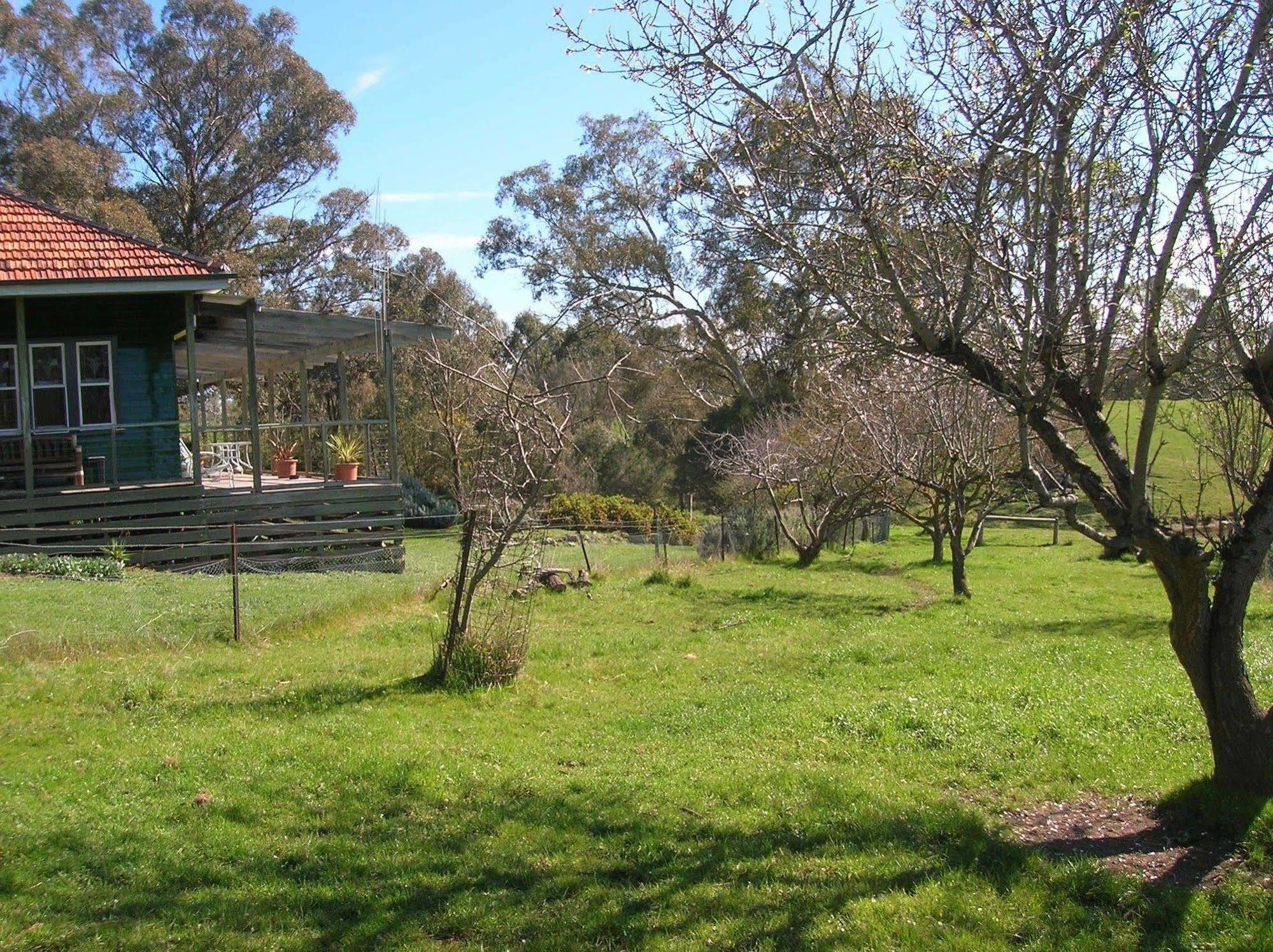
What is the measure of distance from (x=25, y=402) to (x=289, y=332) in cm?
431

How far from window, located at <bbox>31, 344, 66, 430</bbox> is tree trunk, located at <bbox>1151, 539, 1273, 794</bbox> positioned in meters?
17.8

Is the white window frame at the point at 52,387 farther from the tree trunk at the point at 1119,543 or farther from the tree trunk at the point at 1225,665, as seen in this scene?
the tree trunk at the point at 1225,665

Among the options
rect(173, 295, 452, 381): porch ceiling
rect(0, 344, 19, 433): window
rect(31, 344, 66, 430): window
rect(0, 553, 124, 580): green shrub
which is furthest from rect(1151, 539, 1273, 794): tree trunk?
rect(0, 344, 19, 433): window

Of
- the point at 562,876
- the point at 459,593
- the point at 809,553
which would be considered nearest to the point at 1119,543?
the point at 562,876

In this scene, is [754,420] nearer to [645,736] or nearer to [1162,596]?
[1162,596]

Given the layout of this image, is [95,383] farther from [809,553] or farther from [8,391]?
[809,553]

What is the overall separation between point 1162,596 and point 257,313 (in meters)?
16.3

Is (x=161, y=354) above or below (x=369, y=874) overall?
above

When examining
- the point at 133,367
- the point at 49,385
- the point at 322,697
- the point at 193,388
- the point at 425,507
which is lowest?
the point at 322,697

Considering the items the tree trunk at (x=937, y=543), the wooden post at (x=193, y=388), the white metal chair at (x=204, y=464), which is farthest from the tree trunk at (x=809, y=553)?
the white metal chair at (x=204, y=464)

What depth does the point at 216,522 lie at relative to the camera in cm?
1773

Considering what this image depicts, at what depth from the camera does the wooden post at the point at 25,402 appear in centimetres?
1617

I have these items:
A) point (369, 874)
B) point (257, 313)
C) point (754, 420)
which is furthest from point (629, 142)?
point (369, 874)

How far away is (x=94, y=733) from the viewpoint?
24.4 ft
